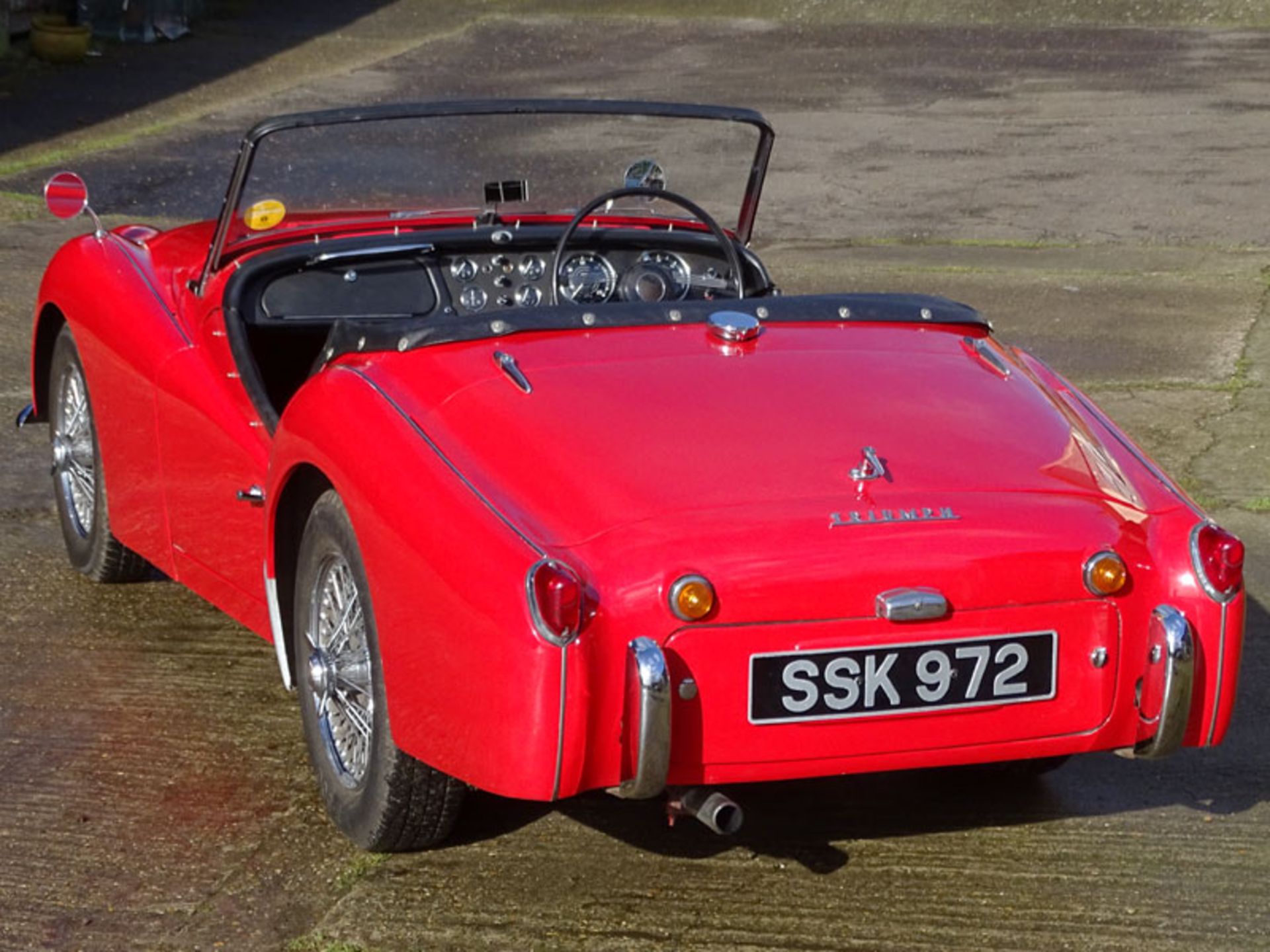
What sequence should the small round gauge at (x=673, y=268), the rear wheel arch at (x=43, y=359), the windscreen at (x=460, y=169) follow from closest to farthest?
1. the windscreen at (x=460, y=169)
2. the small round gauge at (x=673, y=268)
3. the rear wheel arch at (x=43, y=359)

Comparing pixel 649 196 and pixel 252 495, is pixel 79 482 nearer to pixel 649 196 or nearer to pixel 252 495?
pixel 252 495

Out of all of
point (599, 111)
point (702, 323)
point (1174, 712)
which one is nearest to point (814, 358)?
point (702, 323)

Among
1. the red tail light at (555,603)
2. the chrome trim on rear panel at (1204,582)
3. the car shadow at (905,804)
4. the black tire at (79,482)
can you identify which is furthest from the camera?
the black tire at (79,482)

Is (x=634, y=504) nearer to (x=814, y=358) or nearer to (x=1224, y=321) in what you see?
(x=814, y=358)

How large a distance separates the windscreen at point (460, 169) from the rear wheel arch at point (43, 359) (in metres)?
1.00

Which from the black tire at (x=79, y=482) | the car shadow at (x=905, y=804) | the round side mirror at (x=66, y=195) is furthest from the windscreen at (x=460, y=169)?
the car shadow at (x=905, y=804)

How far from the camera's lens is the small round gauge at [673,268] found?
17.4 ft

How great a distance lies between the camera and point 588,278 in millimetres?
5266

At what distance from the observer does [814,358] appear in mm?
4266

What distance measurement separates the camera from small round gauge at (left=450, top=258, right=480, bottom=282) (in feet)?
17.4

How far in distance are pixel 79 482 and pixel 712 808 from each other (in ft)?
9.42

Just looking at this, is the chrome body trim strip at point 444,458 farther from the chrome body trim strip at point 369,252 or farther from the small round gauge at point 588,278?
the small round gauge at point 588,278

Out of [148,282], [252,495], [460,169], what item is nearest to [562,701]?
[252,495]

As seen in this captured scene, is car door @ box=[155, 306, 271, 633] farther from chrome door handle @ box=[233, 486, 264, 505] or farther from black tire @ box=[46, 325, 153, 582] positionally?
black tire @ box=[46, 325, 153, 582]
